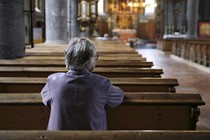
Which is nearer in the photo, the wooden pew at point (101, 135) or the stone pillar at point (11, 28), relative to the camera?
the wooden pew at point (101, 135)

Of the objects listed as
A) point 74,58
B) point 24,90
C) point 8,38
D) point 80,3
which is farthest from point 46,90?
point 80,3

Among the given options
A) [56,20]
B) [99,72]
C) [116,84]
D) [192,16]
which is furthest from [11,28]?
[192,16]

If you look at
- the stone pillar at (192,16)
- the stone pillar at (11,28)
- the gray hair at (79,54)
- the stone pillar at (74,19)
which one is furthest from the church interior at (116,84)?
the stone pillar at (192,16)

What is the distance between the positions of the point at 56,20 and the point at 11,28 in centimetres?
561

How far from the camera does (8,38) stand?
5441 millimetres

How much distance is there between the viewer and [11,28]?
5.40 m

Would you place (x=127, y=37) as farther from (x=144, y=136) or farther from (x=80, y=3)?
(x=144, y=136)

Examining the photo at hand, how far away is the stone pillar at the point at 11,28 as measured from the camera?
17.2ft

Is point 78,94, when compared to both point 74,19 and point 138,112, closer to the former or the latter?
point 138,112

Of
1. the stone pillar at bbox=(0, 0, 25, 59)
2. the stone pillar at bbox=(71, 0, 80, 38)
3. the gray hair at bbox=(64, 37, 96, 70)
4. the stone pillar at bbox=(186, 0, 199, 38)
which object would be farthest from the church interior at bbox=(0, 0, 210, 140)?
the stone pillar at bbox=(186, 0, 199, 38)

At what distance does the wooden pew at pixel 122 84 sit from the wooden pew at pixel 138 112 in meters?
0.69

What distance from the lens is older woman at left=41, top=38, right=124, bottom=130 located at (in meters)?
2.04

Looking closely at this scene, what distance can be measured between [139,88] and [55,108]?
1.40 m

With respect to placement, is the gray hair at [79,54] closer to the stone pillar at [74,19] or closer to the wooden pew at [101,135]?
the wooden pew at [101,135]
